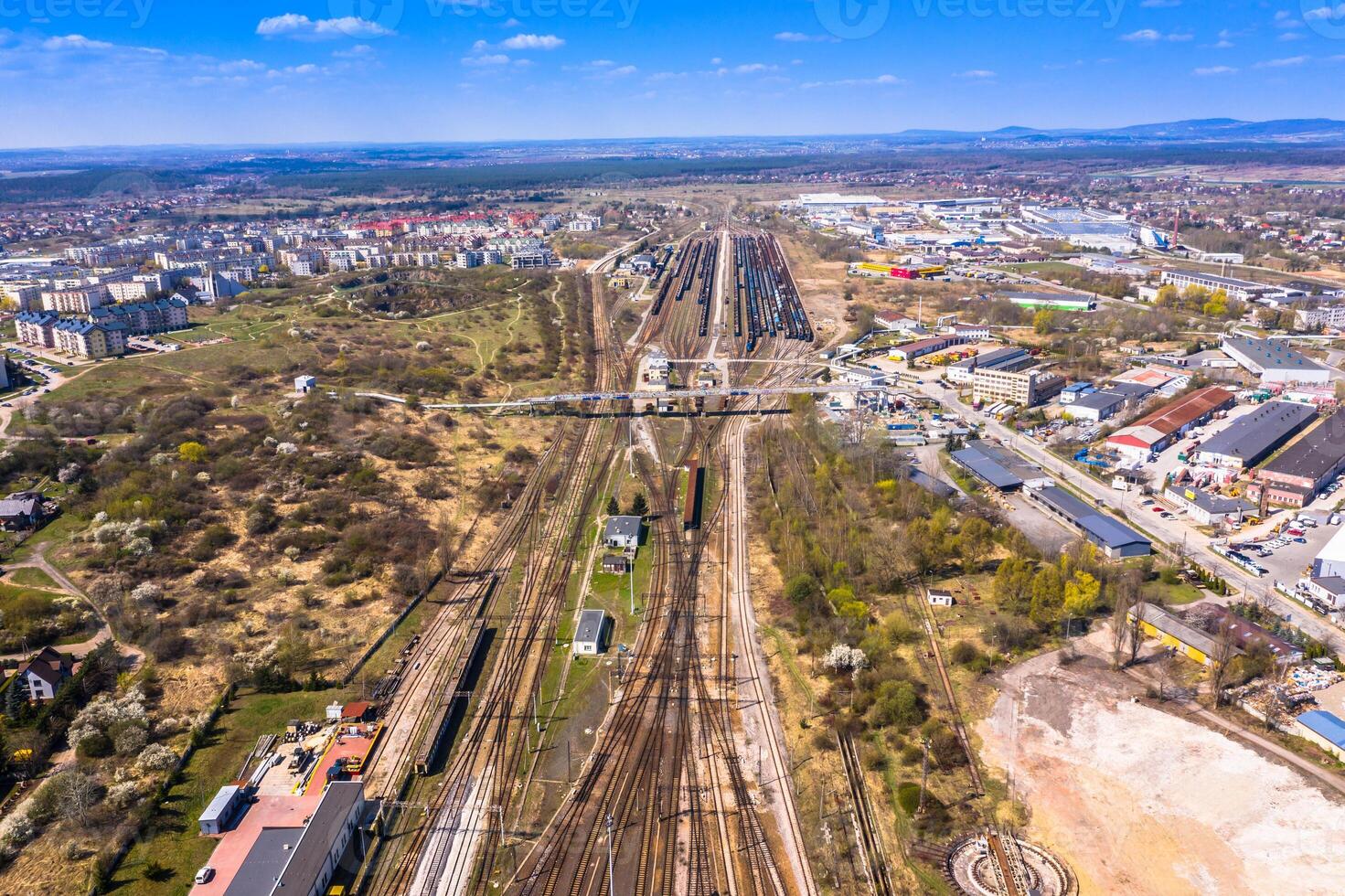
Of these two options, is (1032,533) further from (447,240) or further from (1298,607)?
(447,240)

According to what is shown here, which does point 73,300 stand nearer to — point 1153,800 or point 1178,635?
point 1178,635

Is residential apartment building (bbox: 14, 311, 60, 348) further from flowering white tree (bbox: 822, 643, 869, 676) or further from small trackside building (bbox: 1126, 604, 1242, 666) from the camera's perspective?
small trackside building (bbox: 1126, 604, 1242, 666)

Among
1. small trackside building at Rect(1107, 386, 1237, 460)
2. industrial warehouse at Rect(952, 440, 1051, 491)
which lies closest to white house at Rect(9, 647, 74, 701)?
industrial warehouse at Rect(952, 440, 1051, 491)

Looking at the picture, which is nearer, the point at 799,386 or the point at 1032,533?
the point at 1032,533

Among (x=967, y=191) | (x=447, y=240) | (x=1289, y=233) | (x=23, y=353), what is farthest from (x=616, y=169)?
(x=23, y=353)

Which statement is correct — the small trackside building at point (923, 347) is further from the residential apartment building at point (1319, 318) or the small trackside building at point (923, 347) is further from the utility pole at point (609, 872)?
the utility pole at point (609, 872)

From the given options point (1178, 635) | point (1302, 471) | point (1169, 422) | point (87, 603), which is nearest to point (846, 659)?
point (1178, 635)
